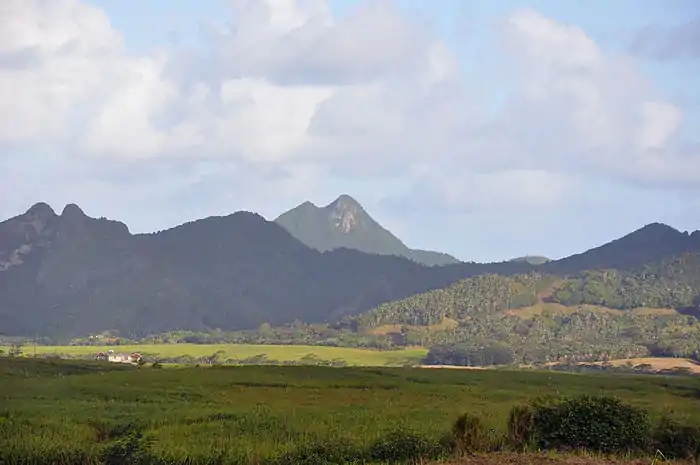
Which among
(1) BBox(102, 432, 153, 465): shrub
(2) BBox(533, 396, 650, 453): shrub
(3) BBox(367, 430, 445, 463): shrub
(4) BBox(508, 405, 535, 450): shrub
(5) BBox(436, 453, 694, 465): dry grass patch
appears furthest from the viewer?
(4) BBox(508, 405, 535, 450): shrub

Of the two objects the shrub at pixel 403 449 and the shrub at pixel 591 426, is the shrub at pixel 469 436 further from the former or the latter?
the shrub at pixel 591 426

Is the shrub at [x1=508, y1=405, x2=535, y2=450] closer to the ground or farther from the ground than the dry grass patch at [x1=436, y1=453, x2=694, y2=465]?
farther from the ground

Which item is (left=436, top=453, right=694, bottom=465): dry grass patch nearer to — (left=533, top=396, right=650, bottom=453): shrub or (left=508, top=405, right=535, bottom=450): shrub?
(left=533, top=396, right=650, bottom=453): shrub

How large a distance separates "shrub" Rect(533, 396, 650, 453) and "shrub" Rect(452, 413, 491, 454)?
2360 millimetres

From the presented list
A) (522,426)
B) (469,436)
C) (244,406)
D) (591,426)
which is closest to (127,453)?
(469,436)

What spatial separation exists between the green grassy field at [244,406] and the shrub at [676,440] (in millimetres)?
2105

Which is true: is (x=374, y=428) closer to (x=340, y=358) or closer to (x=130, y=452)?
(x=130, y=452)

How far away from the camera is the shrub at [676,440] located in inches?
1344

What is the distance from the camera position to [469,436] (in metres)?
33.8

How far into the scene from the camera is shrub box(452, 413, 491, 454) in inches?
1314

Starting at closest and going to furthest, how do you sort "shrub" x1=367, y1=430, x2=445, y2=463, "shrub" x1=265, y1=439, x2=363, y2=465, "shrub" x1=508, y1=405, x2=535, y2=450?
"shrub" x1=265, y1=439, x2=363, y2=465
"shrub" x1=367, y1=430, x2=445, y2=463
"shrub" x1=508, y1=405, x2=535, y2=450

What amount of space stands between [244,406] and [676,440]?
93.8 feet

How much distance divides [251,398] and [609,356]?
4868 inches

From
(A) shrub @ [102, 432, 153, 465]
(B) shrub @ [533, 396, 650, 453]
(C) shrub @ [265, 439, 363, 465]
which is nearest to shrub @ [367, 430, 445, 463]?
(C) shrub @ [265, 439, 363, 465]
